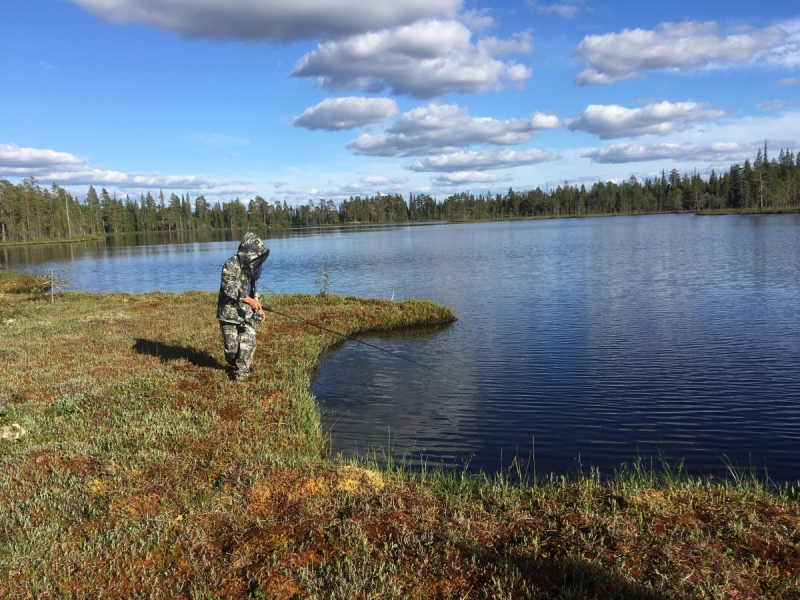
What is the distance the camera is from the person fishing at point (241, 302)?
12.0 m

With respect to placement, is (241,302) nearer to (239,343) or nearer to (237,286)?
(237,286)

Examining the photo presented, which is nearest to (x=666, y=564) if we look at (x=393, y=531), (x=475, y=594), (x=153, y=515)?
(x=475, y=594)

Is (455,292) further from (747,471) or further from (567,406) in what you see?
(747,471)

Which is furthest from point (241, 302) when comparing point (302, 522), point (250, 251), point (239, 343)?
point (302, 522)

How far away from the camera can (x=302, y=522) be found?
Answer: 20.3 feet

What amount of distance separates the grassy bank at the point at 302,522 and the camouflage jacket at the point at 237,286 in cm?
227

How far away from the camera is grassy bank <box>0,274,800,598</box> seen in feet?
16.6

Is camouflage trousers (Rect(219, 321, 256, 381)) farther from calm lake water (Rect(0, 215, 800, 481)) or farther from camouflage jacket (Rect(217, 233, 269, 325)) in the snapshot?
calm lake water (Rect(0, 215, 800, 481))

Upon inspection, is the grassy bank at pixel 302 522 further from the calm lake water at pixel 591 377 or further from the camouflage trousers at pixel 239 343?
the camouflage trousers at pixel 239 343

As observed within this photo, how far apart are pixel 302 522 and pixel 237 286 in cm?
714

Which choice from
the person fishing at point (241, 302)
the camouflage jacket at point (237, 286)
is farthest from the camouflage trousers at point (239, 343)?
the camouflage jacket at point (237, 286)

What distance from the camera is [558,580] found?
5121 millimetres

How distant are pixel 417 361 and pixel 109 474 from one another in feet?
36.8

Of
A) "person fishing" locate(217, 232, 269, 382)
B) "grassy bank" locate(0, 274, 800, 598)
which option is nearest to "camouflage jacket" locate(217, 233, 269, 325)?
"person fishing" locate(217, 232, 269, 382)
